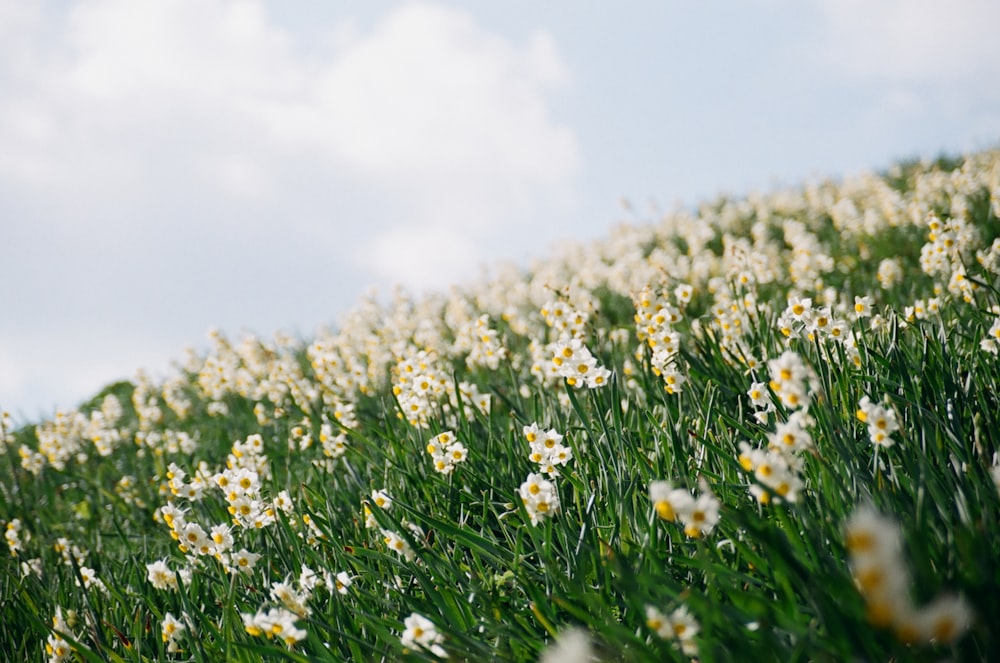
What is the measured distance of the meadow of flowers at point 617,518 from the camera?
6.13 ft

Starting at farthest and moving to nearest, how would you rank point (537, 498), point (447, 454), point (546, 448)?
1. point (447, 454)
2. point (546, 448)
3. point (537, 498)

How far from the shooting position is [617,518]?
8.91 ft

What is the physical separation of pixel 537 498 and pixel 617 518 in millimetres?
358

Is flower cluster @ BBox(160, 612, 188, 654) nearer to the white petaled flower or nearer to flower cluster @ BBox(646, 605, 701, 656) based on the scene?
the white petaled flower

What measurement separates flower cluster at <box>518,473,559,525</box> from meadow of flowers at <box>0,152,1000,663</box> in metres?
0.01

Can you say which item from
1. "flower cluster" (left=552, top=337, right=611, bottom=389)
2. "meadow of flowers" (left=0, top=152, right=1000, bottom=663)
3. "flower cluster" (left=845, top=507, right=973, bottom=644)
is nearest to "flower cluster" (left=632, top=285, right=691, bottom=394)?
"meadow of flowers" (left=0, top=152, right=1000, bottom=663)

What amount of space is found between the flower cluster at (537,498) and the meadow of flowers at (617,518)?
10mm

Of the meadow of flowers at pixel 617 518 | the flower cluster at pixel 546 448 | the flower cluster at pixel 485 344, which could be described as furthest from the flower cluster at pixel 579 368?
the flower cluster at pixel 485 344

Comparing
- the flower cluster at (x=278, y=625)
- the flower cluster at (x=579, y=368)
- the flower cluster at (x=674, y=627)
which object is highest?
the flower cluster at (x=579, y=368)

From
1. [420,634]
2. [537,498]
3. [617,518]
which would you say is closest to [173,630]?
[420,634]

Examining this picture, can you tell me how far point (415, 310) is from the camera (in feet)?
31.5

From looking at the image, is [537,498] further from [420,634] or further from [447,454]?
[447,454]

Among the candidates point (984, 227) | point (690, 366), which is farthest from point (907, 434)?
point (984, 227)

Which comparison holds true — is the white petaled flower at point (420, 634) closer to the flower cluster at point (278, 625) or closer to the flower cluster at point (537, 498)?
the flower cluster at point (278, 625)
